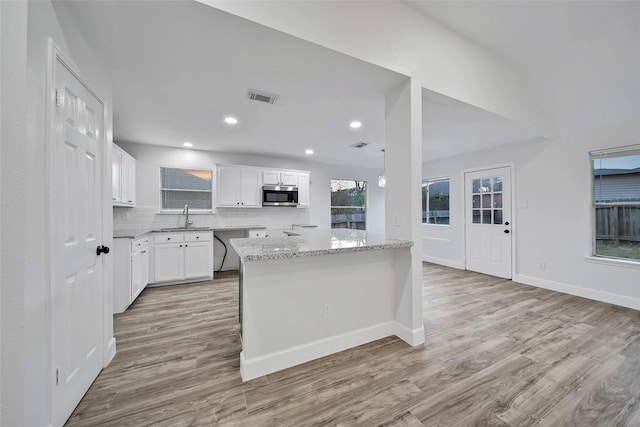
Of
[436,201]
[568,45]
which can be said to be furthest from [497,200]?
[568,45]

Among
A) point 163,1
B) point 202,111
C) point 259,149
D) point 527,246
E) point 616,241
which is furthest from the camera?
point 259,149

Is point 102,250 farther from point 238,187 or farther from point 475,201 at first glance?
point 475,201

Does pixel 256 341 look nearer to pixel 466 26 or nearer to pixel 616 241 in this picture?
pixel 466 26

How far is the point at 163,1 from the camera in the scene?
1.44 m

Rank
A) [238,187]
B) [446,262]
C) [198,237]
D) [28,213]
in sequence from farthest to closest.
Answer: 1. [446,262]
2. [238,187]
3. [198,237]
4. [28,213]

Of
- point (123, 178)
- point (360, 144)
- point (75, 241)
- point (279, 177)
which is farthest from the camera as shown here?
point (279, 177)

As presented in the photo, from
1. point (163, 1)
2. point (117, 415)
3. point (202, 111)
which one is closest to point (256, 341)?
point (117, 415)

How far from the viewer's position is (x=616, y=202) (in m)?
3.29

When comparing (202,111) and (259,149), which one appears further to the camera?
(259,149)

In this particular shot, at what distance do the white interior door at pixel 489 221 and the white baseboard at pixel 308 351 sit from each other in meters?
3.32

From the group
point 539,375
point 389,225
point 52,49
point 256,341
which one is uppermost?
point 52,49

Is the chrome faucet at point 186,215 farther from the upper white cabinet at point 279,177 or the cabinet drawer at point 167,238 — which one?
the upper white cabinet at point 279,177

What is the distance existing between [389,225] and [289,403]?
168cm

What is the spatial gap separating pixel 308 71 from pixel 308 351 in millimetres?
2342
